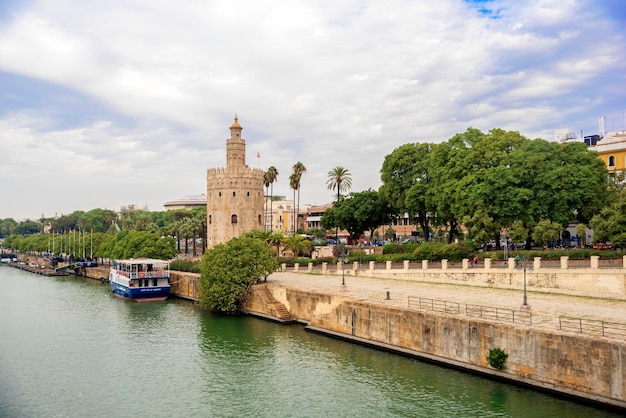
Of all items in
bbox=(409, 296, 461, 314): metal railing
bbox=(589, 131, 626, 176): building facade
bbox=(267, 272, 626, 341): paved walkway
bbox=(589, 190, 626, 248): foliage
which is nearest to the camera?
bbox=(267, 272, 626, 341): paved walkway

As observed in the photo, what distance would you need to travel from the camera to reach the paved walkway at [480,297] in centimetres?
2672

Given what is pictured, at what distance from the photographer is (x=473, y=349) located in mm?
25984

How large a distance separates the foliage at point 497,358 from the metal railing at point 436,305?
4.37 m

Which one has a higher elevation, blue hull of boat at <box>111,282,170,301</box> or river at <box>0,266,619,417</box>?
blue hull of boat at <box>111,282,170,301</box>

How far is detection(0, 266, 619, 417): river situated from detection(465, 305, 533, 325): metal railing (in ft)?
10.6

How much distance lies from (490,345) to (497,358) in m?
0.75

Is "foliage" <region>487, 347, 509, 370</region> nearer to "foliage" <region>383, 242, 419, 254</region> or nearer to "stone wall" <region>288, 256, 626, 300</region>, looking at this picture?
"stone wall" <region>288, 256, 626, 300</region>

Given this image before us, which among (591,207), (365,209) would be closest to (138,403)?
(591,207)

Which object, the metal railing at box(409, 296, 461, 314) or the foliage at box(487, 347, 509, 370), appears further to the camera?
the metal railing at box(409, 296, 461, 314)

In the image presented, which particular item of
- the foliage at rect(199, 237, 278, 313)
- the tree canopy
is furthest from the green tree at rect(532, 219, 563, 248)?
the foliage at rect(199, 237, 278, 313)

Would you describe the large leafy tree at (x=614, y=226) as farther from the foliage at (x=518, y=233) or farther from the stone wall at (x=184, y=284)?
the stone wall at (x=184, y=284)

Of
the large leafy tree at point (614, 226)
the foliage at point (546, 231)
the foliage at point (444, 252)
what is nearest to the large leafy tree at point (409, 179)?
the foliage at point (444, 252)

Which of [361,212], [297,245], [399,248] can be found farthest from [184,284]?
[361,212]

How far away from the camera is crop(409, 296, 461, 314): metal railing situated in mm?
29906
